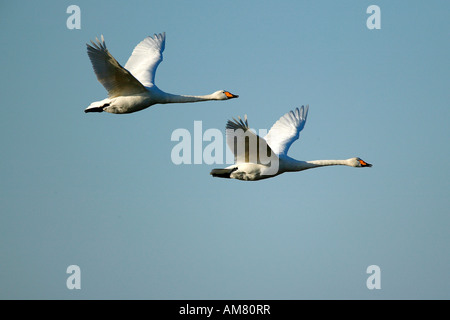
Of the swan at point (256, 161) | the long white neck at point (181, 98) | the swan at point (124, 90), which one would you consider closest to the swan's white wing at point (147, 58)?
the swan at point (124, 90)

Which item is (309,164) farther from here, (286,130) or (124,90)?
(124,90)

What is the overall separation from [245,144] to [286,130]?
5.65m

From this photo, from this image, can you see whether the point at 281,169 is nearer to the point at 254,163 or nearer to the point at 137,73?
the point at 254,163

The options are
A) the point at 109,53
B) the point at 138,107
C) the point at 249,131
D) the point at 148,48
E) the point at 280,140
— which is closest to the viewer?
the point at 249,131

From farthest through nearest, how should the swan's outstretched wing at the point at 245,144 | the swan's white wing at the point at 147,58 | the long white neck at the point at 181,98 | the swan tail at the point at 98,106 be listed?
the swan's white wing at the point at 147,58 → the long white neck at the point at 181,98 → the swan tail at the point at 98,106 → the swan's outstretched wing at the point at 245,144

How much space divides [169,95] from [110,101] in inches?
72.7

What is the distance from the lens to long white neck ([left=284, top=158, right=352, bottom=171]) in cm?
2344

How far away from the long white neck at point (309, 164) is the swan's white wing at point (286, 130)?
1851 millimetres

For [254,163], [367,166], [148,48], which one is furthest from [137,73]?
[367,166]

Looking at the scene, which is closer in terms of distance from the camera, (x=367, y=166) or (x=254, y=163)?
(x=254, y=163)

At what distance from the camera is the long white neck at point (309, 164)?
23.4 meters

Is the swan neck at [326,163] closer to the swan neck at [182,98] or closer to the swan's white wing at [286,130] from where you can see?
the swan's white wing at [286,130]

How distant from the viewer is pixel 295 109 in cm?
2848

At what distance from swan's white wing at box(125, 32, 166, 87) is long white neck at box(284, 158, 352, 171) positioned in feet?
19.3
